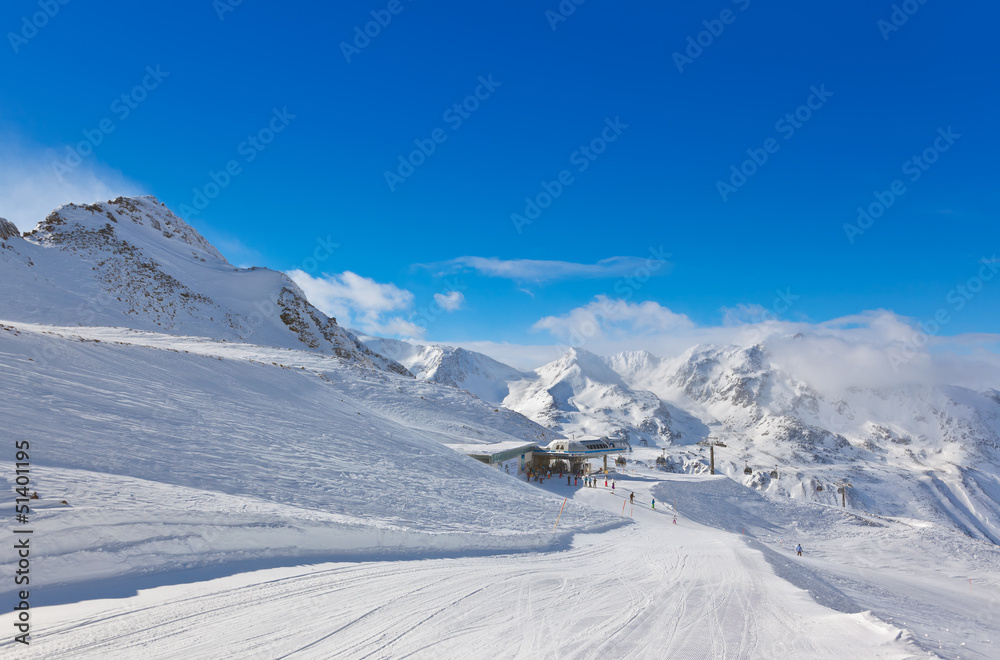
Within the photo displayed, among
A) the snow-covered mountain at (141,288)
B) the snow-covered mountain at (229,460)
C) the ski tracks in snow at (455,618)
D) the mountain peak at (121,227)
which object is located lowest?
the ski tracks in snow at (455,618)

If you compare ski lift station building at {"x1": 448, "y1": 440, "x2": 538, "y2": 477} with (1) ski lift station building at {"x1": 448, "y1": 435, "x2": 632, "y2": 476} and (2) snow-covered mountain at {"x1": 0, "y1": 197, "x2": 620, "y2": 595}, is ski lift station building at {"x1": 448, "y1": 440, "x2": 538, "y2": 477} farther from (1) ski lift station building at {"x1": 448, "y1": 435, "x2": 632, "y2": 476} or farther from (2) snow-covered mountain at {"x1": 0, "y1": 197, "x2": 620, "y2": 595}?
(2) snow-covered mountain at {"x1": 0, "y1": 197, "x2": 620, "y2": 595}

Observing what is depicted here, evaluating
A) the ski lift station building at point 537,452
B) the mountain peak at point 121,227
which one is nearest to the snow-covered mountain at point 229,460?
the ski lift station building at point 537,452

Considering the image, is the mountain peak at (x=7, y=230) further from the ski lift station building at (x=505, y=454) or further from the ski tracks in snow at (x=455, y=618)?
the ski tracks in snow at (x=455, y=618)

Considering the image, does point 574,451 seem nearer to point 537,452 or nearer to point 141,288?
point 537,452

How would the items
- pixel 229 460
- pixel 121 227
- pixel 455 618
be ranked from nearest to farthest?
pixel 455 618
pixel 229 460
pixel 121 227

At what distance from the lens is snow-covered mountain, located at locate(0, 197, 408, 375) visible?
139 ft

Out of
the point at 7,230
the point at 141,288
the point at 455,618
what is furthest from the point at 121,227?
the point at 455,618

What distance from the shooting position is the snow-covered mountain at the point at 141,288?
139ft

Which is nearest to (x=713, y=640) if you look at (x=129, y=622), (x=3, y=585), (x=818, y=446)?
(x=129, y=622)

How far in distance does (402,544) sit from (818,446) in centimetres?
22712

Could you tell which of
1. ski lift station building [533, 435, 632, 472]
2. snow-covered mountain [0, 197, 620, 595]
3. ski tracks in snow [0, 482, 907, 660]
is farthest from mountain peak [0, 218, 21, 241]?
ski tracks in snow [0, 482, 907, 660]

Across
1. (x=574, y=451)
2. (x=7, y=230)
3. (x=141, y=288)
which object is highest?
(x=7, y=230)

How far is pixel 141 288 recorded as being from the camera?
5028cm

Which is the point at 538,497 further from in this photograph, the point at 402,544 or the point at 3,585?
the point at 3,585
